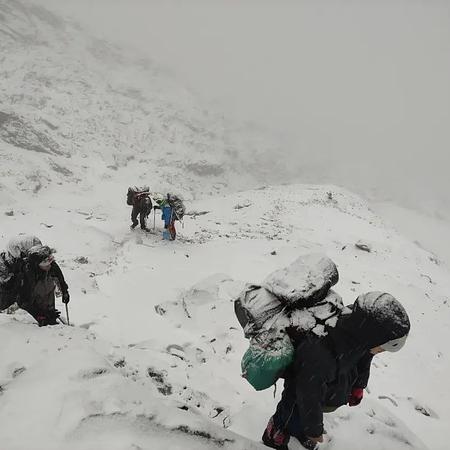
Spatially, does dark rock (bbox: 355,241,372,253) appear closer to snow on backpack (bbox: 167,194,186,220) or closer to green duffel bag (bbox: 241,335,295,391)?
snow on backpack (bbox: 167,194,186,220)

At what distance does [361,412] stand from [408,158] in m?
66.9

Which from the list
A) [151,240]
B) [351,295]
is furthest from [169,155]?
[351,295]

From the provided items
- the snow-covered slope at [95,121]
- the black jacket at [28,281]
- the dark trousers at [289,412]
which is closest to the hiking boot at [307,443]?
the dark trousers at [289,412]

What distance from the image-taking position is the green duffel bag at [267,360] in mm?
3100

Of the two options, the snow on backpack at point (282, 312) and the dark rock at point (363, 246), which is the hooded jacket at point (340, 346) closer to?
the snow on backpack at point (282, 312)

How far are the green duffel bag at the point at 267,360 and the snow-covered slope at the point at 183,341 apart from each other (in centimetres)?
68

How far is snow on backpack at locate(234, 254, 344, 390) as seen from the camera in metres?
3.13

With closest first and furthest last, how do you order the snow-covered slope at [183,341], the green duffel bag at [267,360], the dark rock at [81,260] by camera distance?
the green duffel bag at [267,360]
the snow-covered slope at [183,341]
the dark rock at [81,260]

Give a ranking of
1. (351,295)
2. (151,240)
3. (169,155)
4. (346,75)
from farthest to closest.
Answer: (346,75)
(169,155)
(151,240)
(351,295)

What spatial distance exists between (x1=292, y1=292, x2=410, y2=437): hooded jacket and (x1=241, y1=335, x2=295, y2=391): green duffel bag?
0.20 meters

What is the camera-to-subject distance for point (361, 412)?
508cm

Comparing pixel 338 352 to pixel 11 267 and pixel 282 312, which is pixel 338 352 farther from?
pixel 11 267

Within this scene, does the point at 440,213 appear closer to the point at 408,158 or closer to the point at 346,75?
the point at 408,158

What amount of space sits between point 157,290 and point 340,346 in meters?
7.33
